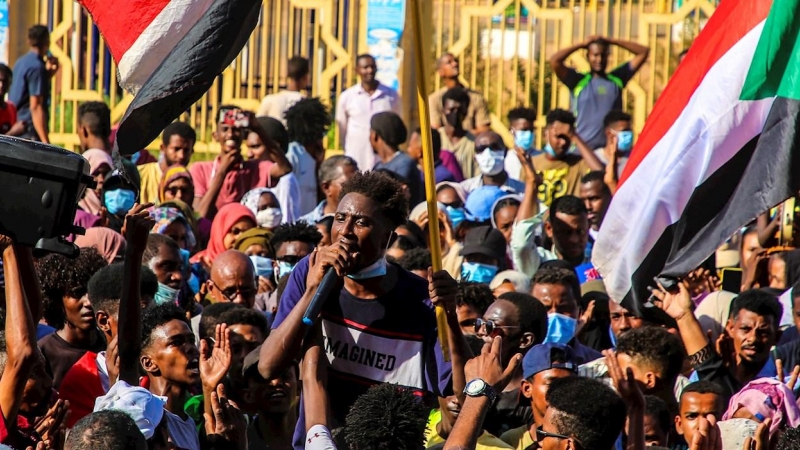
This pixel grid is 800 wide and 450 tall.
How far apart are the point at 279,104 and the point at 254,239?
4893 mm

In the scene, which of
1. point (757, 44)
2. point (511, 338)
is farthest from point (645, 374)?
point (757, 44)

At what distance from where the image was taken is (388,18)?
16766 mm

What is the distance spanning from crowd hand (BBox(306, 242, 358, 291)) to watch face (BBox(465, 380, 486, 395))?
0.73 metres

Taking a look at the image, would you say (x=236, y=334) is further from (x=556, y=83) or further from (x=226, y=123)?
(x=556, y=83)

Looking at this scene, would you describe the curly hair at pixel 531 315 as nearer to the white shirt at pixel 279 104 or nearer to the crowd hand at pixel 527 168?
the crowd hand at pixel 527 168

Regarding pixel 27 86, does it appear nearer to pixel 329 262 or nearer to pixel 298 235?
pixel 298 235

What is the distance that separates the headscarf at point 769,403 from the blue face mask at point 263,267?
3.48m

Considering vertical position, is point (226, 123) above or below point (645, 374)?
above

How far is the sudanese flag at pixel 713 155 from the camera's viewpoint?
661 cm

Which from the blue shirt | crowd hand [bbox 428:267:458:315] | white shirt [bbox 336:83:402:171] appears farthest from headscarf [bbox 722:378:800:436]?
the blue shirt

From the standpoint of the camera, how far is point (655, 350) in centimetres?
792

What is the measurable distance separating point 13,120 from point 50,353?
23.9 feet

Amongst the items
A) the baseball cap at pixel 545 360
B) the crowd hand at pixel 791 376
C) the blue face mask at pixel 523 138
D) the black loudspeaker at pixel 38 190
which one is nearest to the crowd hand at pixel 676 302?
the crowd hand at pixel 791 376

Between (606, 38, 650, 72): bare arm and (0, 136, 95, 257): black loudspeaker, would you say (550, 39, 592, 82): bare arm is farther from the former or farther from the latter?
(0, 136, 95, 257): black loudspeaker
